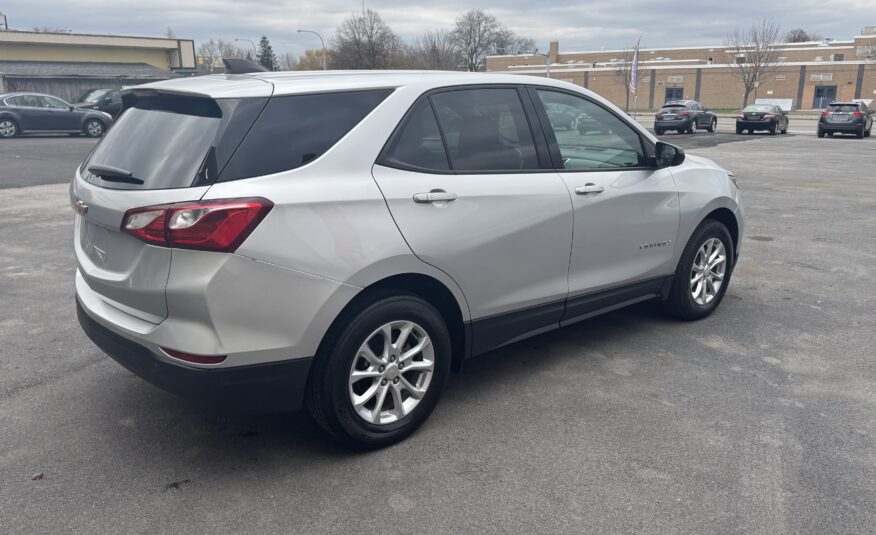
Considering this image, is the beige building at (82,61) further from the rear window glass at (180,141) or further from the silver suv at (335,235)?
the silver suv at (335,235)

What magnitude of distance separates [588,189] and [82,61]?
51.4 m

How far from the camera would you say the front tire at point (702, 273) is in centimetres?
508

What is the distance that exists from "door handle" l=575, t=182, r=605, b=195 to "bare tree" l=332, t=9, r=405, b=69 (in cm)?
5905

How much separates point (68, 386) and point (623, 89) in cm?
8327

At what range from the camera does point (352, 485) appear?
3123 mm

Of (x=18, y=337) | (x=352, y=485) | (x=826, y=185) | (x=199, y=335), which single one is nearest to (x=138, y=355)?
(x=199, y=335)

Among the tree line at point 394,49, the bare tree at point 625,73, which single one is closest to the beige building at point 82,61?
the tree line at point 394,49

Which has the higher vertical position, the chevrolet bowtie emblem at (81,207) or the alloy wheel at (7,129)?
the chevrolet bowtie emblem at (81,207)

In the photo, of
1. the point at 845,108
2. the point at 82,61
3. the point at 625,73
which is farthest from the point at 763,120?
the point at 625,73

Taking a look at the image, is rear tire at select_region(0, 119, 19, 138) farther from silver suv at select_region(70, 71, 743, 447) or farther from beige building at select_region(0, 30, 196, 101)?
silver suv at select_region(70, 71, 743, 447)

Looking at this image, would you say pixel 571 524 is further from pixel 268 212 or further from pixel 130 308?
pixel 130 308

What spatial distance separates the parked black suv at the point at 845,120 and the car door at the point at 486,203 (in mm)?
30482

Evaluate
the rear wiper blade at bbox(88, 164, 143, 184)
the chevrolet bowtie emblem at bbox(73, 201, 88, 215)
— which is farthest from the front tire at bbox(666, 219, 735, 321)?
the chevrolet bowtie emblem at bbox(73, 201, 88, 215)

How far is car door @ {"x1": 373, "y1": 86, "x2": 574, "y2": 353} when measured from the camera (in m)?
3.38
